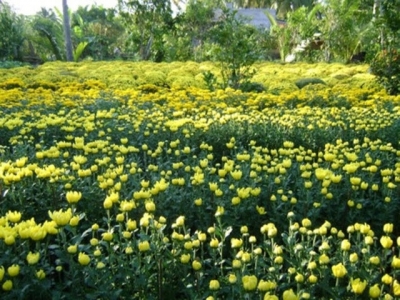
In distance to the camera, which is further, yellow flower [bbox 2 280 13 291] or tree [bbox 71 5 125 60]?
tree [bbox 71 5 125 60]

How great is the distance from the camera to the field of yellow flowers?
2.09 m

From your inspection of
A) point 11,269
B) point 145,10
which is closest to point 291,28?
point 145,10

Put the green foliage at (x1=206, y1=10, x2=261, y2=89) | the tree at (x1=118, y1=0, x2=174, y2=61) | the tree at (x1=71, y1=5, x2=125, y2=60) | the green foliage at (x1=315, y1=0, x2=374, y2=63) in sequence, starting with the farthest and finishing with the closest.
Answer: the tree at (x1=71, y1=5, x2=125, y2=60)
the tree at (x1=118, y1=0, x2=174, y2=61)
the green foliage at (x1=315, y1=0, x2=374, y2=63)
the green foliage at (x1=206, y1=10, x2=261, y2=89)

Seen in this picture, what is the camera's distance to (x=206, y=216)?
3045 millimetres

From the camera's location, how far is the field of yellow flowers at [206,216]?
82.3 inches

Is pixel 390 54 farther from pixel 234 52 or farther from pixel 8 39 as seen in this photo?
pixel 8 39

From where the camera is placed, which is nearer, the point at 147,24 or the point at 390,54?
the point at 390,54

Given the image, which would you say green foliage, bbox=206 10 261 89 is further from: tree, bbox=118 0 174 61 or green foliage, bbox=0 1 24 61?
green foliage, bbox=0 1 24 61

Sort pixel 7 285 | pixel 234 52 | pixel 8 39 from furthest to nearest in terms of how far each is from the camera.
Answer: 1. pixel 8 39
2. pixel 234 52
3. pixel 7 285

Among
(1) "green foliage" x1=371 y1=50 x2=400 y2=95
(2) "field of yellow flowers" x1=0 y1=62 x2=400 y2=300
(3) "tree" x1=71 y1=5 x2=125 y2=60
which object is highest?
(3) "tree" x1=71 y1=5 x2=125 y2=60

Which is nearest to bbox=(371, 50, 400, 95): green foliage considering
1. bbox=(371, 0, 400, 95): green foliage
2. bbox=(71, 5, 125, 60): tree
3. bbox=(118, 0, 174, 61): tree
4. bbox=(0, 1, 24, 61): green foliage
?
bbox=(371, 0, 400, 95): green foliage

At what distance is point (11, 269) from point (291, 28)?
71.9 feet

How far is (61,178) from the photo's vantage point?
3.32m

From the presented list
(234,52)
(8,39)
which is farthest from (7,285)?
(8,39)
